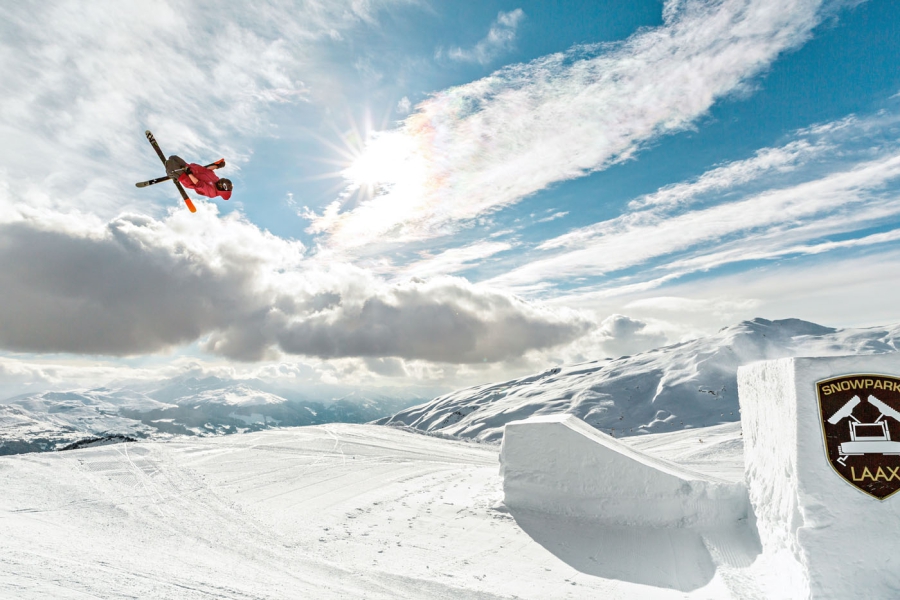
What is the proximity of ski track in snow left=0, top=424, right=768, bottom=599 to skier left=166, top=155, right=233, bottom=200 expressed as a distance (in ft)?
24.7

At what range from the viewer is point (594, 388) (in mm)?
93500

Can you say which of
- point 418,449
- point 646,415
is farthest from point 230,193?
point 646,415

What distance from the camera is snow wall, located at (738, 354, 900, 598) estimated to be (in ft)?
22.4

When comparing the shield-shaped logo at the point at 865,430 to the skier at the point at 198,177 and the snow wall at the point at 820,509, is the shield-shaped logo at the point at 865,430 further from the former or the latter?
the skier at the point at 198,177

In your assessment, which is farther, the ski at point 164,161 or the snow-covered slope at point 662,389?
the snow-covered slope at point 662,389

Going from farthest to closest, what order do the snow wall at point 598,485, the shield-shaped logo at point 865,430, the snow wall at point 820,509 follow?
the snow wall at point 598,485 < the shield-shaped logo at point 865,430 < the snow wall at point 820,509

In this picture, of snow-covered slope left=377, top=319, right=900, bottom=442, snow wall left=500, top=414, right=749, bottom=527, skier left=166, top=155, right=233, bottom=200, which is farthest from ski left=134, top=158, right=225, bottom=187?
snow-covered slope left=377, top=319, right=900, bottom=442

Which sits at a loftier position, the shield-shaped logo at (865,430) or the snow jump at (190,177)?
the snow jump at (190,177)

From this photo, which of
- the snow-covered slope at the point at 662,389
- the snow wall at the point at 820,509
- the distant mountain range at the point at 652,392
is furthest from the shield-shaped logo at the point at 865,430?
the distant mountain range at the point at 652,392

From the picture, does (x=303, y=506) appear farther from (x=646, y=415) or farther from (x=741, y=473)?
(x=646, y=415)

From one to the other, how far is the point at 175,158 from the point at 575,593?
39.9ft

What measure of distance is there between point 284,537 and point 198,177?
8.39 m

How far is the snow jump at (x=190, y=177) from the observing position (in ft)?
35.8

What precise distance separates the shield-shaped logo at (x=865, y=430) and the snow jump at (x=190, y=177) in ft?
41.2
